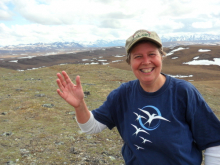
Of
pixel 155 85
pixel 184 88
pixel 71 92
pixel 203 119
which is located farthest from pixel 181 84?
pixel 71 92

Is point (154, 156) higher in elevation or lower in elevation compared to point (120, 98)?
lower

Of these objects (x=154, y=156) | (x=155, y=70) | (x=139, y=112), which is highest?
(x=155, y=70)

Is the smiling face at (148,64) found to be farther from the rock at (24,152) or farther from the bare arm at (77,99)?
the rock at (24,152)

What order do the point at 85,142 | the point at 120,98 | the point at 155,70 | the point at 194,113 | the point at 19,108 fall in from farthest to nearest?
the point at 19,108 < the point at 85,142 < the point at 120,98 < the point at 155,70 < the point at 194,113

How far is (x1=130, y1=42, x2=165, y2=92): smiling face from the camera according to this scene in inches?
106

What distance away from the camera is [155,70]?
2723 millimetres

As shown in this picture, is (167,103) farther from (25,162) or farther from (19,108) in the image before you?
(19,108)

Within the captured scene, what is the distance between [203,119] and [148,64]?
1085mm

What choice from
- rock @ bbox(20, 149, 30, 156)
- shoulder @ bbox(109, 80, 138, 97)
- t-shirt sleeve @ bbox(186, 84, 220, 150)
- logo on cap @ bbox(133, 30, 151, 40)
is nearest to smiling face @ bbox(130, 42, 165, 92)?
logo on cap @ bbox(133, 30, 151, 40)

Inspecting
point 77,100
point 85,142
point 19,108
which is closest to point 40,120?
point 19,108

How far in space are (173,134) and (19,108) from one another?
12.0 metres

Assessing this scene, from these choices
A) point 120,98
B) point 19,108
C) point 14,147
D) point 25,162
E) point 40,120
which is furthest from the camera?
point 19,108

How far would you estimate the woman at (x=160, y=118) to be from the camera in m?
2.44

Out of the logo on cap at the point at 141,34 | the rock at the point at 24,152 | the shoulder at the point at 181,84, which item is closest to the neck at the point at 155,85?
the shoulder at the point at 181,84
